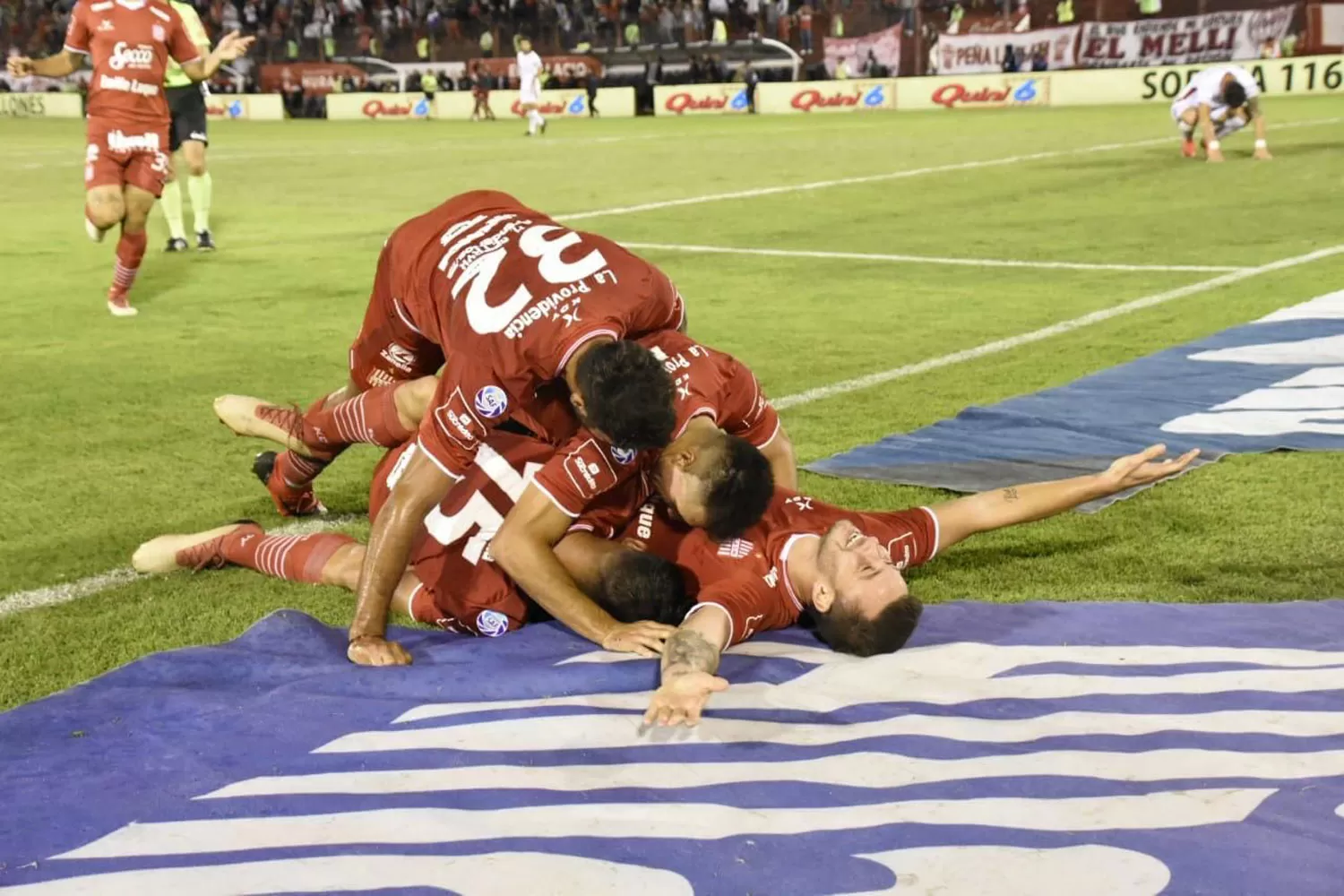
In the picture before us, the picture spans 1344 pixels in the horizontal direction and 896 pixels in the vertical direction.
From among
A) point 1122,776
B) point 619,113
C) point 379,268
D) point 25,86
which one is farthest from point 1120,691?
point 25,86

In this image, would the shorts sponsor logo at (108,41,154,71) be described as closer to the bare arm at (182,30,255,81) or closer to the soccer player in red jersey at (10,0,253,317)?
the soccer player in red jersey at (10,0,253,317)

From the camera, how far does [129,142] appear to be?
9.69 meters

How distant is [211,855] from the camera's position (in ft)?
10.2

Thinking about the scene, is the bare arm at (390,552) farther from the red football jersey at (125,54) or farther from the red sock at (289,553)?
the red football jersey at (125,54)

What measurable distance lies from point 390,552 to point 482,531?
434 mm

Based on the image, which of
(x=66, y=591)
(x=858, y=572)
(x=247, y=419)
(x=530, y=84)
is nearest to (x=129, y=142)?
(x=247, y=419)

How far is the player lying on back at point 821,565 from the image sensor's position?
396 centimetres

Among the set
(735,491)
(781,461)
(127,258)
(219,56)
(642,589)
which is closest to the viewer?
(735,491)

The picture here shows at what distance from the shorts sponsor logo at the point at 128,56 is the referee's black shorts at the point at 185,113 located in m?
2.99

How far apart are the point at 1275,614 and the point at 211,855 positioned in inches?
116

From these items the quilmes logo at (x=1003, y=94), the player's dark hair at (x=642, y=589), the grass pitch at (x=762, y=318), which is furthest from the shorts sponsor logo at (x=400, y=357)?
the quilmes logo at (x=1003, y=94)

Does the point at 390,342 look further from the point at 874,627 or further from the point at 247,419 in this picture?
the point at 874,627

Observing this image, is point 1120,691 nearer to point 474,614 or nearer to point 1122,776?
point 1122,776

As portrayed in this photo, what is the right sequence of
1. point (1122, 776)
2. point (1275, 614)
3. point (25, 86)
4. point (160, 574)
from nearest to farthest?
point (1122, 776), point (1275, 614), point (160, 574), point (25, 86)
